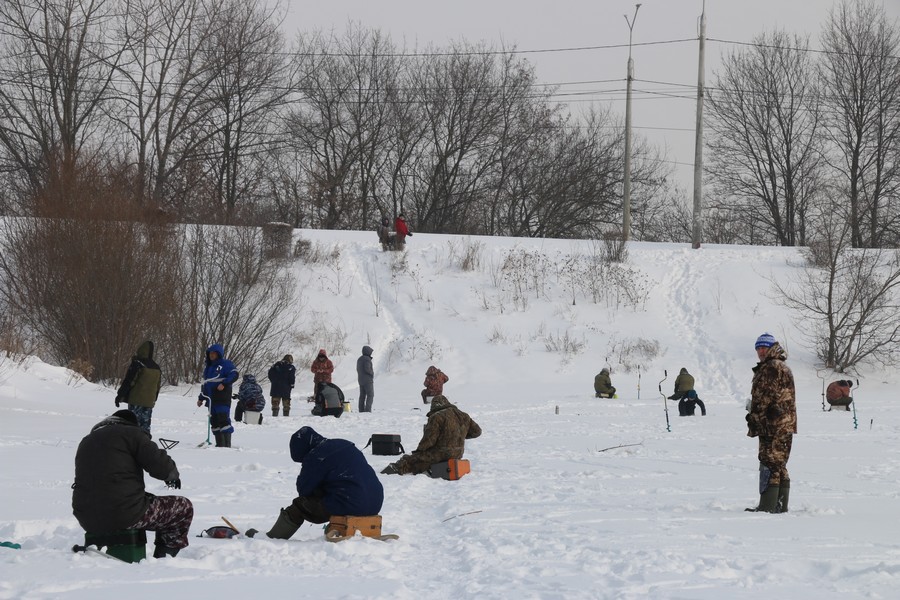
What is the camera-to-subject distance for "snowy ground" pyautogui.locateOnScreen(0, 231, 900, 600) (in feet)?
20.5

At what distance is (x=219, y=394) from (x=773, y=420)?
27.7ft

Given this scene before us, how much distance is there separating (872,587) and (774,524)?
2.55 m

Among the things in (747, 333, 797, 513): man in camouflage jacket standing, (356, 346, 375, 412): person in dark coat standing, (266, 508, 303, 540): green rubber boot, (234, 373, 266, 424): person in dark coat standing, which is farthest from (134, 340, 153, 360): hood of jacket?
(356, 346, 375, 412): person in dark coat standing

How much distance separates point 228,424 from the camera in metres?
14.8

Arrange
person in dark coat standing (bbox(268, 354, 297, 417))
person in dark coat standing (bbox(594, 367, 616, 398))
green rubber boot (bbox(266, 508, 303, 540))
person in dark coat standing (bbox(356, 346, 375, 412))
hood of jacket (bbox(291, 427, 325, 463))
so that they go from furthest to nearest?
person in dark coat standing (bbox(594, 367, 616, 398))
person in dark coat standing (bbox(356, 346, 375, 412))
person in dark coat standing (bbox(268, 354, 297, 417))
hood of jacket (bbox(291, 427, 325, 463))
green rubber boot (bbox(266, 508, 303, 540))

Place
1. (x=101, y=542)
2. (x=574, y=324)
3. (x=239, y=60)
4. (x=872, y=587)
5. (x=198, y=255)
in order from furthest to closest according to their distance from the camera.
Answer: (x=239, y=60) → (x=574, y=324) → (x=198, y=255) → (x=101, y=542) → (x=872, y=587)

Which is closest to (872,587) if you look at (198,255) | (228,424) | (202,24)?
(228,424)

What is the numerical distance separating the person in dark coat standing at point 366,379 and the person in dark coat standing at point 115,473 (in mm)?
16480

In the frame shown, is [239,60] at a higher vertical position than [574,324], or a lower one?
higher

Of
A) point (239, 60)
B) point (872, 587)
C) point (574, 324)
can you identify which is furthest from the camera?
point (239, 60)

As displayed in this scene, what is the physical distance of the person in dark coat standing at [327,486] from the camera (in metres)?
8.00

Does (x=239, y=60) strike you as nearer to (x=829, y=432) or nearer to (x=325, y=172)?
(x=325, y=172)

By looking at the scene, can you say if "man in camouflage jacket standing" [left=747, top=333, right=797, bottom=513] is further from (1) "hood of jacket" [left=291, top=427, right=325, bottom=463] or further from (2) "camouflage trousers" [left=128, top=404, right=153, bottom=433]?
(2) "camouflage trousers" [left=128, top=404, right=153, bottom=433]

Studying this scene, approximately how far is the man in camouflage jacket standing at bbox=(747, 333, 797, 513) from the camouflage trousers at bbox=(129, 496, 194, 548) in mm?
5142
